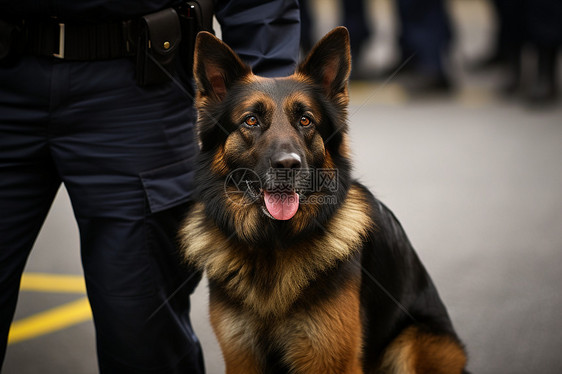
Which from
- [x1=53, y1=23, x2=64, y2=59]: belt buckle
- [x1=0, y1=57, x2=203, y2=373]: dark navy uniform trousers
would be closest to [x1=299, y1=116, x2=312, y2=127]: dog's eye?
[x1=0, y1=57, x2=203, y2=373]: dark navy uniform trousers

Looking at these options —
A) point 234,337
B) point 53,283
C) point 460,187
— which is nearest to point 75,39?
point 234,337

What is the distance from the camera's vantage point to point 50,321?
3812mm

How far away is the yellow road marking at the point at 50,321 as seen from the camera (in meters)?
3.67

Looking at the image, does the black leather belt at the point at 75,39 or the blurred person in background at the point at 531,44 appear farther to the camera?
the blurred person in background at the point at 531,44

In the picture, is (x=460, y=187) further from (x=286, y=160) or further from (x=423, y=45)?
(x=286, y=160)

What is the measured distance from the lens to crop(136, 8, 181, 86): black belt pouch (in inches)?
87.4

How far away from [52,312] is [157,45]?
2.31m

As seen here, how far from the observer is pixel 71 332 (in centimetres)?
368

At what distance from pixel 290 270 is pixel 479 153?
4279mm

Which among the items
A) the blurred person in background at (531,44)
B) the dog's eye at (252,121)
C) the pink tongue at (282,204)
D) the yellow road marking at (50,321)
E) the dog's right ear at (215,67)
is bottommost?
the yellow road marking at (50,321)

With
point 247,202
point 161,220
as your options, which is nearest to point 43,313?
point 161,220

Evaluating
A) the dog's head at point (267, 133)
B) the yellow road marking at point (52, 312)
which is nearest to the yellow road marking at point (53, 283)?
the yellow road marking at point (52, 312)

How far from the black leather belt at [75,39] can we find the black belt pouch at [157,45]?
71 millimetres

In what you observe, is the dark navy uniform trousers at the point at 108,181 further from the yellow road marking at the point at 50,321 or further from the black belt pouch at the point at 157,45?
the yellow road marking at the point at 50,321
